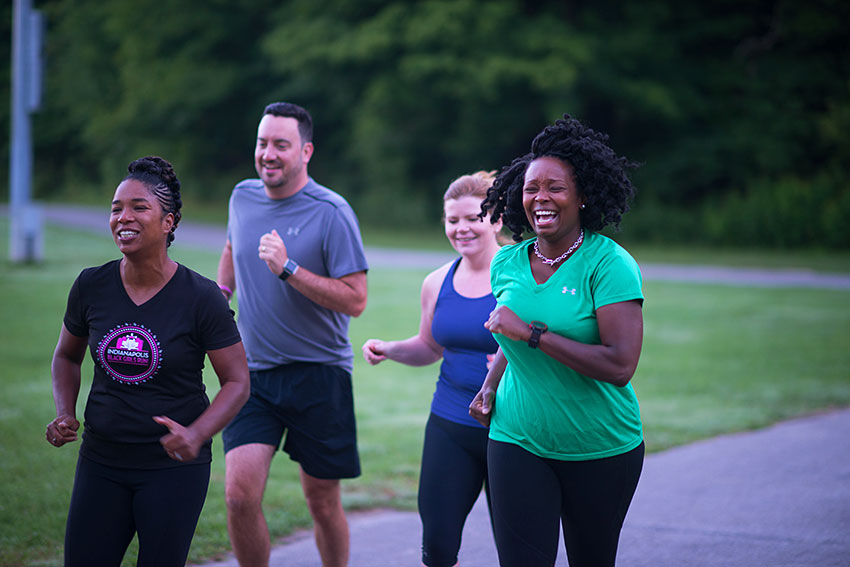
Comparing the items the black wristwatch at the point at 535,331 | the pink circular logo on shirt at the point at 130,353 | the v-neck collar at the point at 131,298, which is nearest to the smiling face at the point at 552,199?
the black wristwatch at the point at 535,331

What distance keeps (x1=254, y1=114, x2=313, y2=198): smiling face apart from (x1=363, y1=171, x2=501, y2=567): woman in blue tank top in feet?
2.74

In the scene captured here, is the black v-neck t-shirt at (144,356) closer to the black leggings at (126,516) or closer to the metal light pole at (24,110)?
the black leggings at (126,516)

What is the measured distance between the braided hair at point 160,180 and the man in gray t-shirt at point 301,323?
915 mm

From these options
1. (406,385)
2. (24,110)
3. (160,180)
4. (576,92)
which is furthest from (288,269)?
(576,92)

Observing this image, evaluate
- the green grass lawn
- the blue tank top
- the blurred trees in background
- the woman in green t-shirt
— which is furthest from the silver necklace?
the blurred trees in background

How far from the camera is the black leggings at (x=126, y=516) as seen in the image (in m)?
3.16

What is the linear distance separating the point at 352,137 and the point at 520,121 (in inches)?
298

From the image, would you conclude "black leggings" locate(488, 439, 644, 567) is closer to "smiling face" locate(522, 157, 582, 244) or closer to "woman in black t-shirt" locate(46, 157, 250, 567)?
"smiling face" locate(522, 157, 582, 244)

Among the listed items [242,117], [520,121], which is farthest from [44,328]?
[242,117]

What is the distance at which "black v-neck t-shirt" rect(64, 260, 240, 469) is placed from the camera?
127 inches

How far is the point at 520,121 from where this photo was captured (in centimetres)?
3472

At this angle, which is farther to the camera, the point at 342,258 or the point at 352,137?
the point at 352,137

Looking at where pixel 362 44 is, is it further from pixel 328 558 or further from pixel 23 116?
pixel 328 558

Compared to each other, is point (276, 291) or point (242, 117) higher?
point (242, 117)
